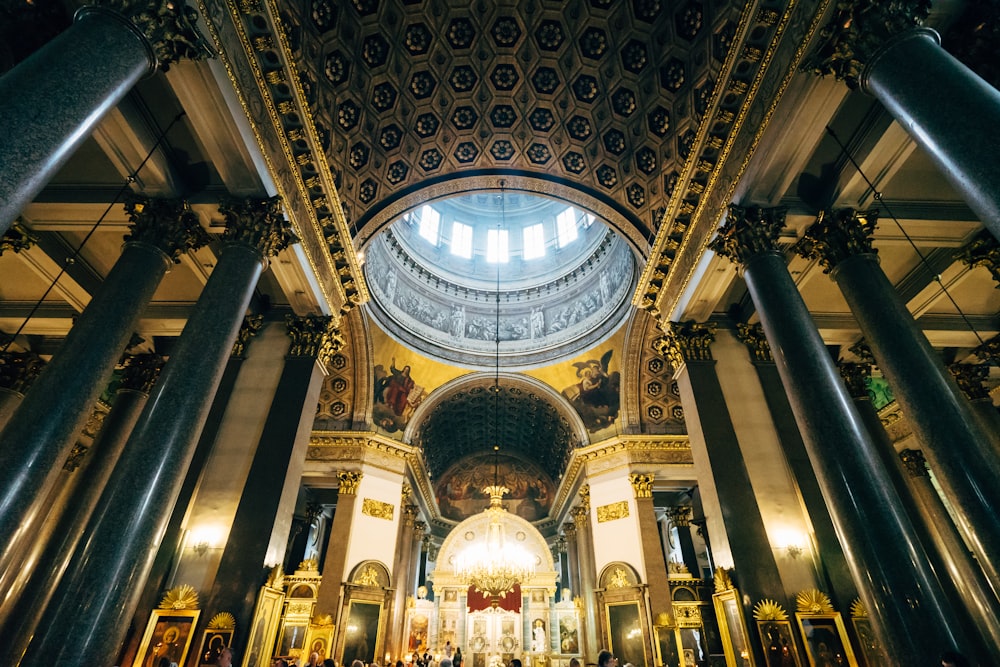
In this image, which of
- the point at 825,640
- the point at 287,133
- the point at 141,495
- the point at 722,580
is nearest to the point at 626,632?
the point at 722,580

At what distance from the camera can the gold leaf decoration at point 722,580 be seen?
22.8ft

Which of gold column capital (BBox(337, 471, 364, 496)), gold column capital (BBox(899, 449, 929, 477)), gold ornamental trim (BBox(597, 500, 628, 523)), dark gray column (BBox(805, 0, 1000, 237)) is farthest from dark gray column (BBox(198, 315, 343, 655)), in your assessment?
gold column capital (BBox(899, 449, 929, 477))

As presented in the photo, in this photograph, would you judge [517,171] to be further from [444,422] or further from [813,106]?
[444,422]

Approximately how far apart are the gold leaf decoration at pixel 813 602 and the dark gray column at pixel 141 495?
7.73 meters

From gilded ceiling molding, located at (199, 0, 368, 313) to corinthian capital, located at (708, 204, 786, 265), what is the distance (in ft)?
21.0

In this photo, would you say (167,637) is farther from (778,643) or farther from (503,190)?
(503,190)

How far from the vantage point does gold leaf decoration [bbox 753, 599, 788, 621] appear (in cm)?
628

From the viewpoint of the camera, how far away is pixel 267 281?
29.0 ft

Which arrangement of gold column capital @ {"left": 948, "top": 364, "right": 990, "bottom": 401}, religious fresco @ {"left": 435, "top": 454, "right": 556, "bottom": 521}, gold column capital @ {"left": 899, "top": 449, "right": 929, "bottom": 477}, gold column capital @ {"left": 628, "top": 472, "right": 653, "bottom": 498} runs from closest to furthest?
gold column capital @ {"left": 948, "top": 364, "right": 990, "bottom": 401} → gold column capital @ {"left": 899, "top": 449, "right": 929, "bottom": 477} → gold column capital @ {"left": 628, "top": 472, "right": 653, "bottom": 498} → religious fresco @ {"left": 435, "top": 454, "right": 556, "bottom": 521}

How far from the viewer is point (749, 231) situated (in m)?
6.59

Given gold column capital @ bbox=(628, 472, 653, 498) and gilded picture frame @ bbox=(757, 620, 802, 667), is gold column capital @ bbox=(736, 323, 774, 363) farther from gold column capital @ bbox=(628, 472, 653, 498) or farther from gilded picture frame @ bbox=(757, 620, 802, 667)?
gold column capital @ bbox=(628, 472, 653, 498)

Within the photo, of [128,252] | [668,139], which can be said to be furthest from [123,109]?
[668,139]

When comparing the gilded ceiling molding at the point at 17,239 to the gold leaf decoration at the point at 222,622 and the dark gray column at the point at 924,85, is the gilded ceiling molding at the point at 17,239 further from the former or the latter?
the dark gray column at the point at 924,85

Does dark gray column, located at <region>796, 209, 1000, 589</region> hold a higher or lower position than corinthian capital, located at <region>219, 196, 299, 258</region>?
lower
